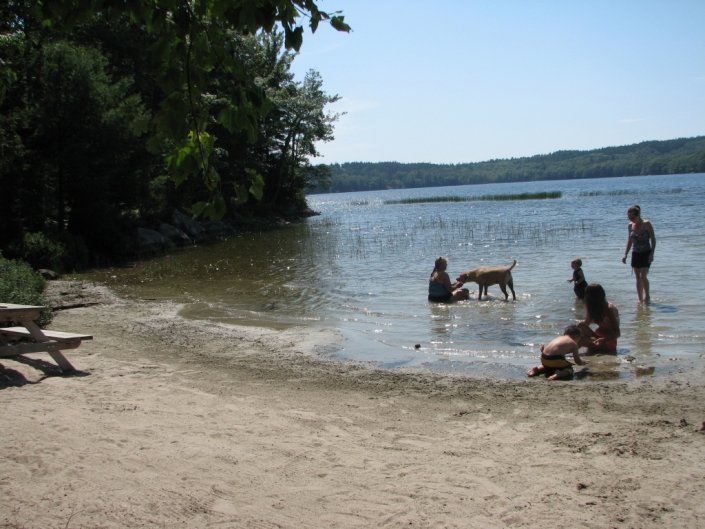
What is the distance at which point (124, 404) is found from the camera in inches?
235

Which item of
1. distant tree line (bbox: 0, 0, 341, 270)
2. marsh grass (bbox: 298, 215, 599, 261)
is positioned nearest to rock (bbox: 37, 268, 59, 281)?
distant tree line (bbox: 0, 0, 341, 270)

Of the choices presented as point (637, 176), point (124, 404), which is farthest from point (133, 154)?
point (637, 176)

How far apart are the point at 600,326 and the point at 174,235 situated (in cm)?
2797

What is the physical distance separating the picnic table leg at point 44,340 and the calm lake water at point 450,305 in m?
3.81

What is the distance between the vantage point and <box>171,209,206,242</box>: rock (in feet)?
116

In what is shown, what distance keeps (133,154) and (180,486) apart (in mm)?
24772

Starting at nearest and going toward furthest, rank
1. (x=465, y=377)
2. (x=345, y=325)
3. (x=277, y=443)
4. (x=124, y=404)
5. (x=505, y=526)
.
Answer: (x=505, y=526) → (x=277, y=443) → (x=124, y=404) → (x=465, y=377) → (x=345, y=325)

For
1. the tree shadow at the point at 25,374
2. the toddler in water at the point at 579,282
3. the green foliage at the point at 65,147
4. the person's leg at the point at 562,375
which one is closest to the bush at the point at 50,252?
the green foliage at the point at 65,147

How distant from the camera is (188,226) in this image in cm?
3594

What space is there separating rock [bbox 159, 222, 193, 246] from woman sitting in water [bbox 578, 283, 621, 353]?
27.0 m

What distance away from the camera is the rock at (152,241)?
1136 inches

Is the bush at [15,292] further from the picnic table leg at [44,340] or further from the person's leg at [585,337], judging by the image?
the person's leg at [585,337]

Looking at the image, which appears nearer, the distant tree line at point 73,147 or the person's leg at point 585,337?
the person's leg at point 585,337

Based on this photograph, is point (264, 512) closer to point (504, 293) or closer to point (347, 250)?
point (504, 293)
